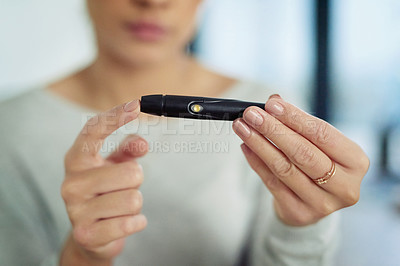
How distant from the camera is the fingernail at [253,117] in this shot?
202 mm

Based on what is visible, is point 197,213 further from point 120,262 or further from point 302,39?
point 302,39

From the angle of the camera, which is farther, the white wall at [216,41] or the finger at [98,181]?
the white wall at [216,41]

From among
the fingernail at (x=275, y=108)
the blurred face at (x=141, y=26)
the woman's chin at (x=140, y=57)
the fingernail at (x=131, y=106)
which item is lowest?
the fingernail at (x=275, y=108)

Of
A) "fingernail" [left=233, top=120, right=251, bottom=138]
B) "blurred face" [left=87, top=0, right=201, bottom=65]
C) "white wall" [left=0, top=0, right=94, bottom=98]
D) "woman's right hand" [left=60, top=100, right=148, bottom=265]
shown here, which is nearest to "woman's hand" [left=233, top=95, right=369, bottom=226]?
"fingernail" [left=233, top=120, right=251, bottom=138]

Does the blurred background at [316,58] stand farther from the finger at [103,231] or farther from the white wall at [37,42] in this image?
the finger at [103,231]

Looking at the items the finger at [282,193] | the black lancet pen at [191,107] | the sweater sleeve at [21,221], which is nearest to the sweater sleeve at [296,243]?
the finger at [282,193]

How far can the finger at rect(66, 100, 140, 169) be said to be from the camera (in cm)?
21

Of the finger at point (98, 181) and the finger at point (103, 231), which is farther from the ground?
the finger at point (98, 181)

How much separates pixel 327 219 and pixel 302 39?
0.63 m

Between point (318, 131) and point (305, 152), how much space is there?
0.7 inches

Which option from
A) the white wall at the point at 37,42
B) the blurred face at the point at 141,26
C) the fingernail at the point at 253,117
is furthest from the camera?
the white wall at the point at 37,42

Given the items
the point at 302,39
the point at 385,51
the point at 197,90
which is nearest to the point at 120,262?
the point at 197,90

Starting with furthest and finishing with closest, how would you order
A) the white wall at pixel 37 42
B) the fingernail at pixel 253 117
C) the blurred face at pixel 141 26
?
1. the white wall at pixel 37 42
2. the blurred face at pixel 141 26
3. the fingernail at pixel 253 117

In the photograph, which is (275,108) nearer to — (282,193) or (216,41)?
(282,193)
